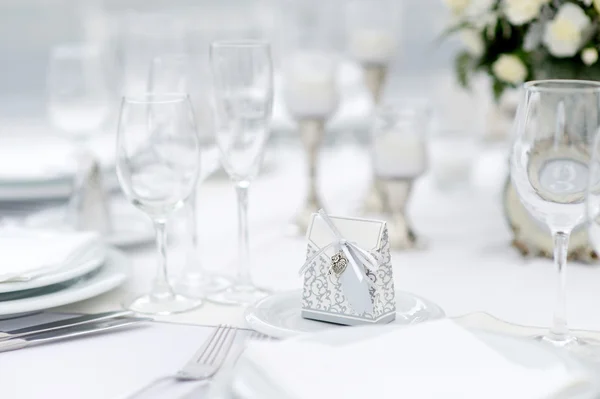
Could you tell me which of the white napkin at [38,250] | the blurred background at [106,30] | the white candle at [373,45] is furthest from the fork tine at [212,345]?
the blurred background at [106,30]

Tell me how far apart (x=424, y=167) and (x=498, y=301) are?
1.11ft

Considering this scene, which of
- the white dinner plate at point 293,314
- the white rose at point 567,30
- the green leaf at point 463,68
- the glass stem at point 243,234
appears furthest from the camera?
the green leaf at point 463,68

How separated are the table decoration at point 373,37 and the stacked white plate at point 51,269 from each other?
622mm

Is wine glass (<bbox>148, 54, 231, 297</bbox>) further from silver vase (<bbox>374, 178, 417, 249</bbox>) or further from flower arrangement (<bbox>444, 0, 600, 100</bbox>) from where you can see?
flower arrangement (<bbox>444, 0, 600, 100</bbox>)

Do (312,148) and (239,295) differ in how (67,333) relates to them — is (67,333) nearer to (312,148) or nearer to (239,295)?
(239,295)

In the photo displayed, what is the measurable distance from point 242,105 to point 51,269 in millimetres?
295

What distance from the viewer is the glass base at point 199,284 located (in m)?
1.16

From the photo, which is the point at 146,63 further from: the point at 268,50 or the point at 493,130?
the point at 493,130

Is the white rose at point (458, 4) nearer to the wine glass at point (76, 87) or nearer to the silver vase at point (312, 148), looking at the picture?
the silver vase at point (312, 148)

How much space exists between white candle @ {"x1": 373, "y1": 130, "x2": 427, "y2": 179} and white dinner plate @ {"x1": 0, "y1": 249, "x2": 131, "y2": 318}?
439mm

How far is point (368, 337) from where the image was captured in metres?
0.79

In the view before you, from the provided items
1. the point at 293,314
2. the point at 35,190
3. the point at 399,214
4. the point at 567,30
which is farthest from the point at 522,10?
the point at 35,190

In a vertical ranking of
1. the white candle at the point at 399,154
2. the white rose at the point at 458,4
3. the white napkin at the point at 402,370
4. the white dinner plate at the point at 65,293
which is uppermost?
the white rose at the point at 458,4

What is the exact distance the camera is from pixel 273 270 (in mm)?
1279
